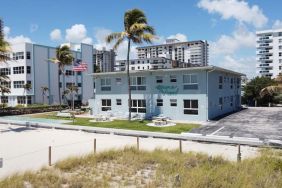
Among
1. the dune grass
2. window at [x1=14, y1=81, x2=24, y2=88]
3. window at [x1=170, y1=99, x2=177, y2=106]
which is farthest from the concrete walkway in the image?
window at [x1=14, y1=81, x2=24, y2=88]

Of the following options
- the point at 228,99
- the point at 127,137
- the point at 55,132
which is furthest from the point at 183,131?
the point at 228,99

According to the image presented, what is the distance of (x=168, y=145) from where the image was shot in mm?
21531

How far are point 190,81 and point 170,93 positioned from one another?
2.85 m

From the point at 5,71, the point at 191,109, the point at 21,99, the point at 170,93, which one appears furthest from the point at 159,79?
the point at 5,71

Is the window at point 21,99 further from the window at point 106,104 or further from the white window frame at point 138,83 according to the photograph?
the white window frame at point 138,83

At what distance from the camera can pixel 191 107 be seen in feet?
109

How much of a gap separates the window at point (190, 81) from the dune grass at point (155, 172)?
665 inches

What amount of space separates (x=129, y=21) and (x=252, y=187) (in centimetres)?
2418

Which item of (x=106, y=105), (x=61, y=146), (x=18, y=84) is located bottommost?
(x=61, y=146)

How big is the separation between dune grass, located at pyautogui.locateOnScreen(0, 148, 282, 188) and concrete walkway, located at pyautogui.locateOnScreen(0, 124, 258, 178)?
2186 mm

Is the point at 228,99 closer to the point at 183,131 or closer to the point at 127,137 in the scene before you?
the point at 183,131

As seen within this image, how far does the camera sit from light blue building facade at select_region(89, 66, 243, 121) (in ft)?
108

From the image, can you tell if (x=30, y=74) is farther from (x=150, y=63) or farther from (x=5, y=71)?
(x=150, y=63)

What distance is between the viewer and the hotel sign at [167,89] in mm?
34344
